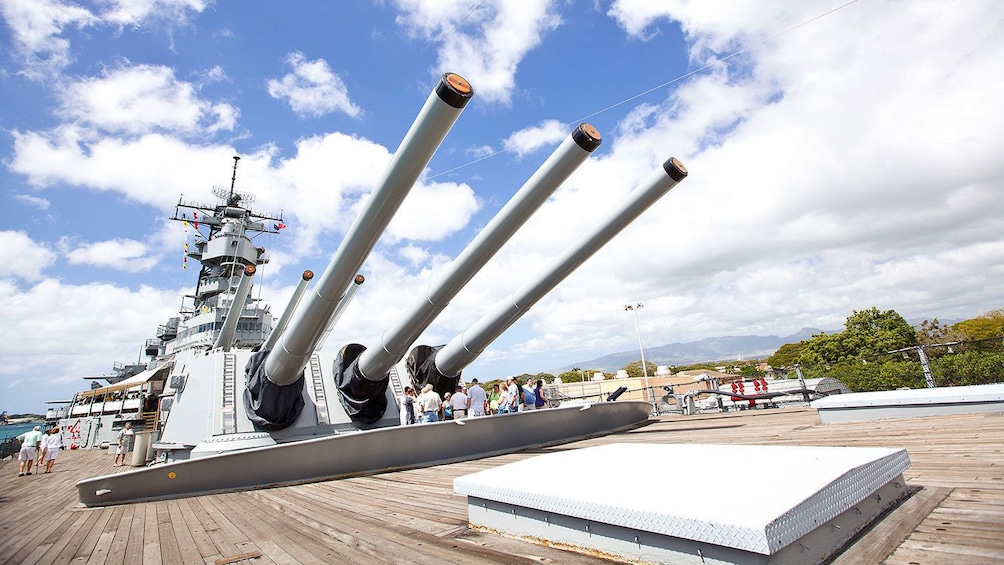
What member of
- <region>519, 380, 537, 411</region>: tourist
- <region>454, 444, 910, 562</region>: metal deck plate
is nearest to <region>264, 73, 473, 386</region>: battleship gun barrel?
<region>454, 444, 910, 562</region>: metal deck plate

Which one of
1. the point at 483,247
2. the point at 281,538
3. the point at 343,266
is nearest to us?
the point at 281,538

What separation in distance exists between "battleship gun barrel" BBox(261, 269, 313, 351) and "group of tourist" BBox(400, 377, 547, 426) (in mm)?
2193

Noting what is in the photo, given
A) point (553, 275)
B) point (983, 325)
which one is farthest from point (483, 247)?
point (983, 325)

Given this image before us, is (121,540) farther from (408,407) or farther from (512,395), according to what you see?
(512,395)

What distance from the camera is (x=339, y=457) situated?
549 cm

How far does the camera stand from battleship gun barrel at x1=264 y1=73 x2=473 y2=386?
4070 millimetres

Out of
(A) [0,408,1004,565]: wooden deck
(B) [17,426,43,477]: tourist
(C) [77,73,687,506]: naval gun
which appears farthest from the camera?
(B) [17,426,43,477]: tourist

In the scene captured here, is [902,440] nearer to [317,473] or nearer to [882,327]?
[317,473]

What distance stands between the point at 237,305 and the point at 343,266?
534 centimetres

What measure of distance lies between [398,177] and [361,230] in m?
0.80

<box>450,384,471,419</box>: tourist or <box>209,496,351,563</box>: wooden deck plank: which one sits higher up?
<box>450,384,471,419</box>: tourist

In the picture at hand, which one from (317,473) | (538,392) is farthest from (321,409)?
(538,392)

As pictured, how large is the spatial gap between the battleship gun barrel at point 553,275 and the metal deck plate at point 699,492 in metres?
4.13

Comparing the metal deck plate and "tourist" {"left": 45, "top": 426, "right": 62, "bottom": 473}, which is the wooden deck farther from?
"tourist" {"left": 45, "top": 426, "right": 62, "bottom": 473}
